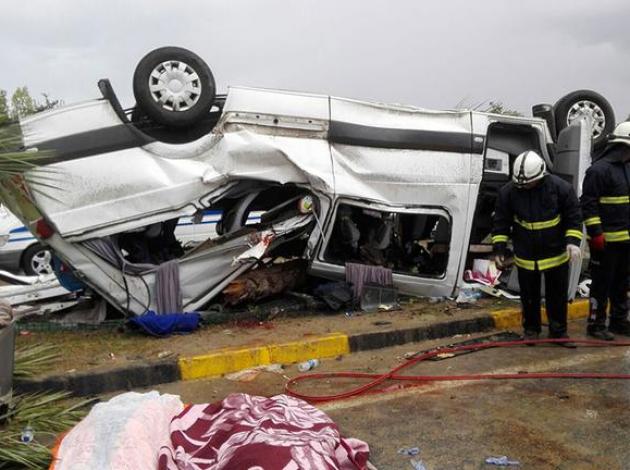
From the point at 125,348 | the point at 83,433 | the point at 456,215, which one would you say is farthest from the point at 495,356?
the point at 83,433

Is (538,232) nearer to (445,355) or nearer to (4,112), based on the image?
(445,355)

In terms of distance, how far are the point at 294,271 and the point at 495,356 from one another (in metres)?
2.23

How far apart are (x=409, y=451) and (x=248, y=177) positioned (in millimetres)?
3086

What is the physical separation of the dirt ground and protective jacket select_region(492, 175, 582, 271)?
41.4 inches

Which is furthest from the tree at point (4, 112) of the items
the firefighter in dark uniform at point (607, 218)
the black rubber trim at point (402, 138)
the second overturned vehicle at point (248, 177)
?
the firefighter in dark uniform at point (607, 218)

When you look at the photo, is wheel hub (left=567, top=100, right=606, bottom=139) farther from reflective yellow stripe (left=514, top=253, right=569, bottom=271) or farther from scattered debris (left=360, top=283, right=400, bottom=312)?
scattered debris (left=360, top=283, right=400, bottom=312)

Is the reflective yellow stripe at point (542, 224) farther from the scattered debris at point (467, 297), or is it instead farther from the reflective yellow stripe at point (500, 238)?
the scattered debris at point (467, 297)

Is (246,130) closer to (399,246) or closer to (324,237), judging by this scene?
(324,237)

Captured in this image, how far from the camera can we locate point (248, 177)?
562 cm

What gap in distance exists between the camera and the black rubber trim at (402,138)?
5.94 metres

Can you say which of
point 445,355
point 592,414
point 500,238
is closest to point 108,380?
point 445,355

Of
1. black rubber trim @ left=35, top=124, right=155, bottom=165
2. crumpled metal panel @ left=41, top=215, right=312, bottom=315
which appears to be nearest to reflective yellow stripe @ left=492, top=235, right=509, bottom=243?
crumpled metal panel @ left=41, top=215, right=312, bottom=315

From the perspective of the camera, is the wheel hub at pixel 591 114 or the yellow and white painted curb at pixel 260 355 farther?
the wheel hub at pixel 591 114

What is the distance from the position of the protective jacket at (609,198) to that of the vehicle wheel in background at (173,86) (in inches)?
138
